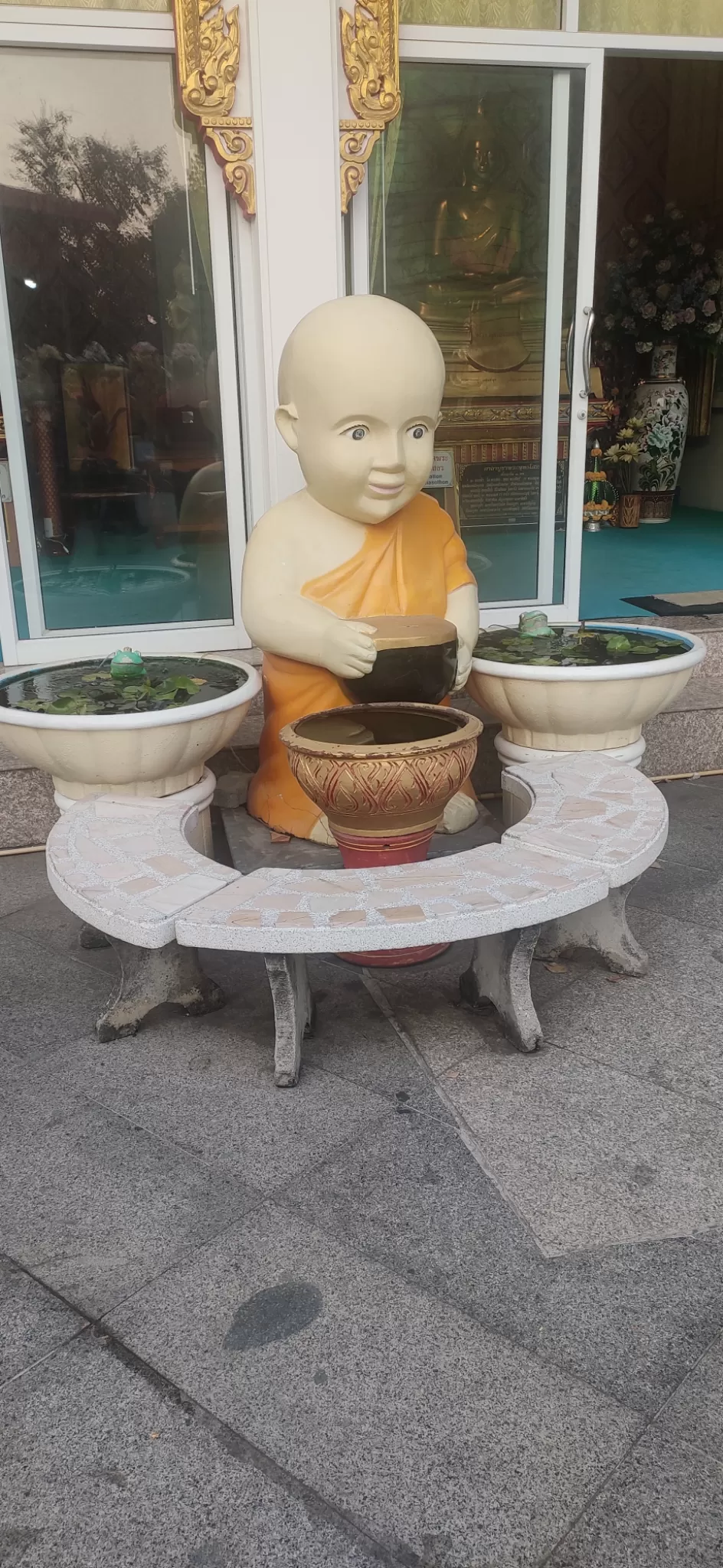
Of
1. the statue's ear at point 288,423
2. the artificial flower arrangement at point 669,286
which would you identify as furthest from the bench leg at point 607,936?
the artificial flower arrangement at point 669,286

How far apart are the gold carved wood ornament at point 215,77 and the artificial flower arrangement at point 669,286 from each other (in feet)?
16.2

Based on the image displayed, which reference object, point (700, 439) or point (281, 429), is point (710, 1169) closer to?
point (281, 429)

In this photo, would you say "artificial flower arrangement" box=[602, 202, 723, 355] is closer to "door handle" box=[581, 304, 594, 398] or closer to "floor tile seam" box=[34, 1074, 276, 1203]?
"door handle" box=[581, 304, 594, 398]

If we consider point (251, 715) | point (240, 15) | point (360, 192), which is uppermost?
point (240, 15)

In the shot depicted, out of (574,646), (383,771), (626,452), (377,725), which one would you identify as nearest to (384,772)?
(383,771)

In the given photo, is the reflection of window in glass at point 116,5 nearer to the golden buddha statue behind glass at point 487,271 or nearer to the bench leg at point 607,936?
the golden buddha statue behind glass at point 487,271

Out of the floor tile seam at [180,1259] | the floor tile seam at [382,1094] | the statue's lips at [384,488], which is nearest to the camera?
the floor tile seam at [180,1259]

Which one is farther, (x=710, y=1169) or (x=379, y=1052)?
(x=379, y=1052)

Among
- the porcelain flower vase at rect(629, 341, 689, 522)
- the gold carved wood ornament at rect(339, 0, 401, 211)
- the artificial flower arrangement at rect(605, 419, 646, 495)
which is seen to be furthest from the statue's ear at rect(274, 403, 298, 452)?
the porcelain flower vase at rect(629, 341, 689, 522)

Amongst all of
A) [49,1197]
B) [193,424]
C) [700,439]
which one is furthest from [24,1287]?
[700,439]

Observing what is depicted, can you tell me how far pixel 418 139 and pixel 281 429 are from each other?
172 cm

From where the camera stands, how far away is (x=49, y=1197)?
1.95 meters

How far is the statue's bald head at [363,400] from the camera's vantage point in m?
2.62

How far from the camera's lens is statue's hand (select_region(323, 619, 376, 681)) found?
8.84ft
